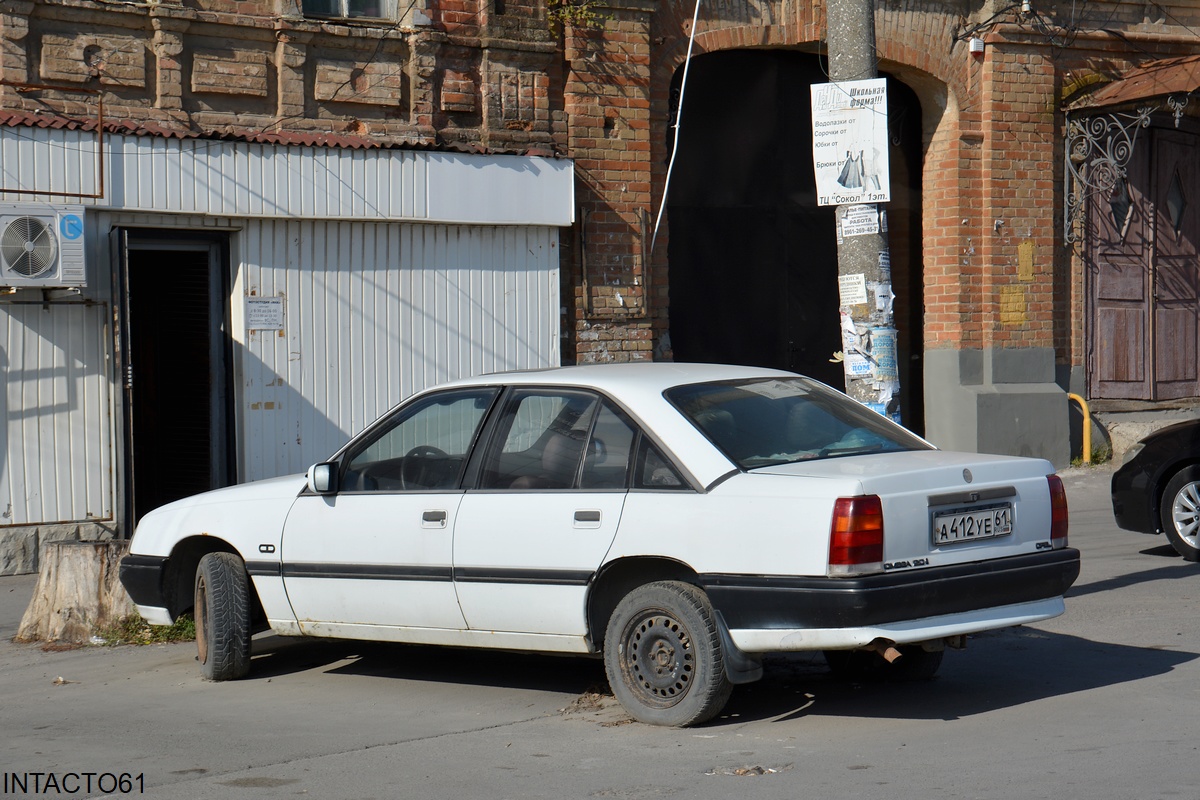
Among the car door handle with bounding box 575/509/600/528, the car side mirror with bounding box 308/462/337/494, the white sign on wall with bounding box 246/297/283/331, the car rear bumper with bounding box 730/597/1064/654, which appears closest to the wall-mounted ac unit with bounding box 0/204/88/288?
the white sign on wall with bounding box 246/297/283/331

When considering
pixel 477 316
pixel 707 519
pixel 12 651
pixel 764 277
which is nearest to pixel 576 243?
pixel 477 316

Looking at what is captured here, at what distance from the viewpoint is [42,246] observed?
9938mm

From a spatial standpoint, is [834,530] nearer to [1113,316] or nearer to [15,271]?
[15,271]

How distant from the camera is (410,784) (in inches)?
202

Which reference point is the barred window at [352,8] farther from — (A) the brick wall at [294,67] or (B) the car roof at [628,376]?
(B) the car roof at [628,376]

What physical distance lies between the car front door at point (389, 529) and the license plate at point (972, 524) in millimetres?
2126

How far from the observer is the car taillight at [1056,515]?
19.8 feet

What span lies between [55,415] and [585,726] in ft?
19.8

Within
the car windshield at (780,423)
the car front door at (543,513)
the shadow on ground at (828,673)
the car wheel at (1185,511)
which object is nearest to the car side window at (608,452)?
the car front door at (543,513)

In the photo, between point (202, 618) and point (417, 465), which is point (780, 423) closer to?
point (417, 465)

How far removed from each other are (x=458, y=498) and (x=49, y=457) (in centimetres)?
527

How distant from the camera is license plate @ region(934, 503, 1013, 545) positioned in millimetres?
5598

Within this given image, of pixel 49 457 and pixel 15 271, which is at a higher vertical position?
pixel 15 271

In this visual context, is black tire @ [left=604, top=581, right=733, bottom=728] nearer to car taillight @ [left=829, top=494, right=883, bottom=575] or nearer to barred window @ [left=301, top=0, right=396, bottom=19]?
car taillight @ [left=829, top=494, right=883, bottom=575]
